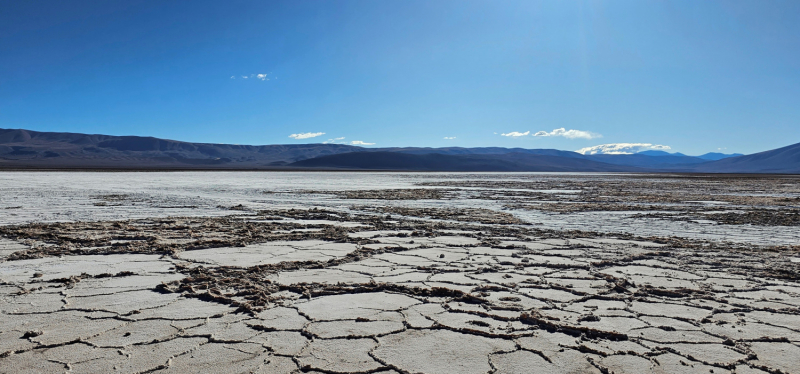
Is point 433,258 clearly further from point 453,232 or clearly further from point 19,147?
point 19,147

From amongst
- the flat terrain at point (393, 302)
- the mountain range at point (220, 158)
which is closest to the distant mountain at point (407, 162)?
the mountain range at point (220, 158)

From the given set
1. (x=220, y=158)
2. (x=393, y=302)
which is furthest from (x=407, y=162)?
(x=393, y=302)

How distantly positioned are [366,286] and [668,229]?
613 centimetres

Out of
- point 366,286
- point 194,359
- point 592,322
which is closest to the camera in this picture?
point 194,359

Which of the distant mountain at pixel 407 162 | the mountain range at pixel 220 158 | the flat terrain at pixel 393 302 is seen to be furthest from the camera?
the distant mountain at pixel 407 162

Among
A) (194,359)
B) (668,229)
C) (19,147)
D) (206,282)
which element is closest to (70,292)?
(206,282)

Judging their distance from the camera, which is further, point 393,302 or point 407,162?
point 407,162

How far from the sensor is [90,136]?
198 meters

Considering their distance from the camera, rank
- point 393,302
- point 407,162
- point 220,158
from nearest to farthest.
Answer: point 393,302
point 407,162
point 220,158

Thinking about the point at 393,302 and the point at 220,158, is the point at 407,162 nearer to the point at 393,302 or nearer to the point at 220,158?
the point at 220,158

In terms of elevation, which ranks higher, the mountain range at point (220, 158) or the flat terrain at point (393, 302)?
the mountain range at point (220, 158)

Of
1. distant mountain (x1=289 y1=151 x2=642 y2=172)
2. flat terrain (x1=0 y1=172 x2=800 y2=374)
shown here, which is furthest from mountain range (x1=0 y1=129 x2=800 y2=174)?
flat terrain (x1=0 y1=172 x2=800 y2=374)

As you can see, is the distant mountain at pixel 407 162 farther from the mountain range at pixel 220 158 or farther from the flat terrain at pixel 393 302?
the flat terrain at pixel 393 302

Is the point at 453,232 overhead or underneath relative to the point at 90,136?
underneath
